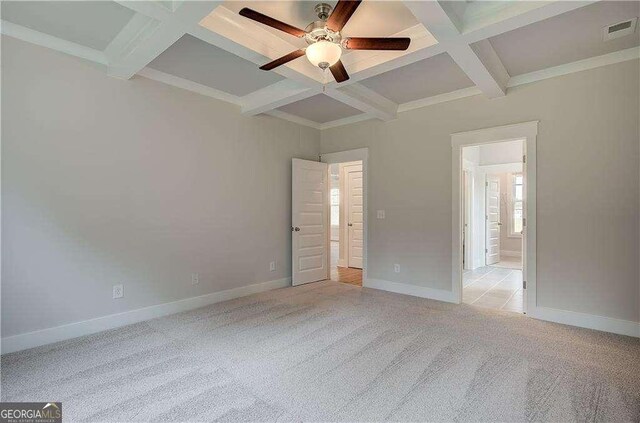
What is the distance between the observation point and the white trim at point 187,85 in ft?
11.3

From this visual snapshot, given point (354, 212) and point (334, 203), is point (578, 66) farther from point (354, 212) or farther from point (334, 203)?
point (334, 203)

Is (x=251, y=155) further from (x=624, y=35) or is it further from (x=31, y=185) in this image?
(x=624, y=35)

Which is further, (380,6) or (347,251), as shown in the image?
(347,251)

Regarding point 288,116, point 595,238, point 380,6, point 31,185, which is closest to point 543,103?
point 595,238

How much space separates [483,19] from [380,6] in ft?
2.49

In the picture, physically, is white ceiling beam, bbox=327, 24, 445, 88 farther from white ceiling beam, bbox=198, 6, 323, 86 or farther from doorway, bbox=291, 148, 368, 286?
doorway, bbox=291, 148, 368, 286

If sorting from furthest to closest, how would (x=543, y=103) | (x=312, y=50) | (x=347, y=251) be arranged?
(x=347, y=251) → (x=543, y=103) → (x=312, y=50)

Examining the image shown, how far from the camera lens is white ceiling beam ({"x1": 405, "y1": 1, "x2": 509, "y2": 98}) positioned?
216cm

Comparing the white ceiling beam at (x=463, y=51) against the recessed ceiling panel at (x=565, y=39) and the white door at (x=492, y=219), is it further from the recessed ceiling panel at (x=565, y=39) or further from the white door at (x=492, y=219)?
the white door at (x=492, y=219)

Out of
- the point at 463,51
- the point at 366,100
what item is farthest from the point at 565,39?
the point at 366,100

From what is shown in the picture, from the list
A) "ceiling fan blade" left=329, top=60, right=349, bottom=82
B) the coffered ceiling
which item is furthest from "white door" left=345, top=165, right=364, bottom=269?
"ceiling fan blade" left=329, top=60, right=349, bottom=82

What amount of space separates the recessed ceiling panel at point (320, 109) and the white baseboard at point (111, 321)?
2.64 meters

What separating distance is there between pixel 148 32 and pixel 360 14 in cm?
172

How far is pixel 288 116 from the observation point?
497 cm
